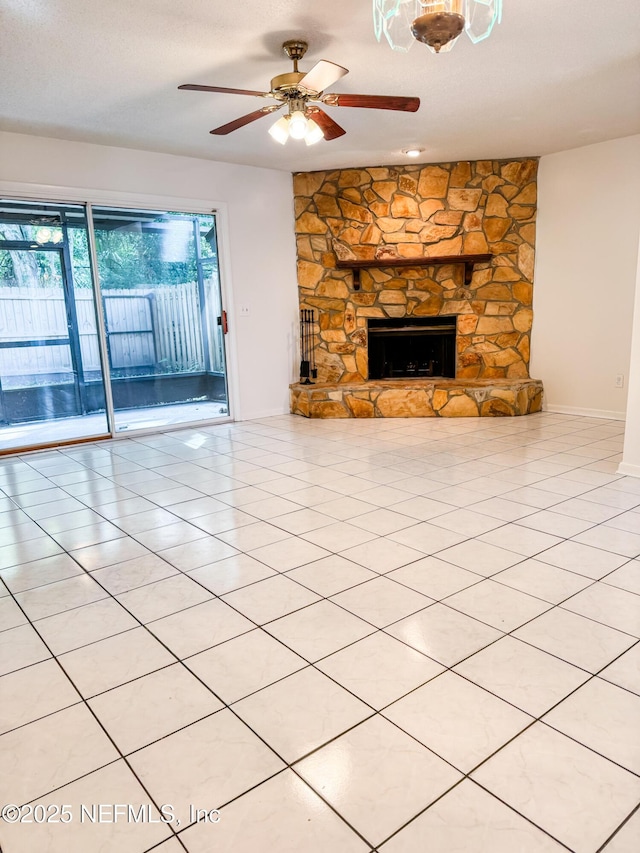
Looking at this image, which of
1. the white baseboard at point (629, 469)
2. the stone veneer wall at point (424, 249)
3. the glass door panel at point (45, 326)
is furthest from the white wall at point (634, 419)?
the glass door panel at point (45, 326)

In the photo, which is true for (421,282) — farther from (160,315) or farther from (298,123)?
(298,123)

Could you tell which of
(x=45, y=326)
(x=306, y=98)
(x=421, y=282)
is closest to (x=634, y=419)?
(x=306, y=98)

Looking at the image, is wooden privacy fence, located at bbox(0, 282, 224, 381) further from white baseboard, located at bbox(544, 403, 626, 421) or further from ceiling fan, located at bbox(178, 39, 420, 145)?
white baseboard, located at bbox(544, 403, 626, 421)

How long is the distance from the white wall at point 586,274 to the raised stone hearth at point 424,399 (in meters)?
0.42

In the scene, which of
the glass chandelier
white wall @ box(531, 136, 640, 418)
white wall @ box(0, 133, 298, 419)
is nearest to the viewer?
the glass chandelier

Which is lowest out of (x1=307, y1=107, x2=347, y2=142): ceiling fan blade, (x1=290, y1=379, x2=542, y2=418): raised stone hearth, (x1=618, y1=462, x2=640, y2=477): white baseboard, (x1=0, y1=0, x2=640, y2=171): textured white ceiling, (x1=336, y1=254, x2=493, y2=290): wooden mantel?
(x1=618, y1=462, x2=640, y2=477): white baseboard

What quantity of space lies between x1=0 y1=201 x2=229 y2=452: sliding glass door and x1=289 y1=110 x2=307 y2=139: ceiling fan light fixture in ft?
7.99

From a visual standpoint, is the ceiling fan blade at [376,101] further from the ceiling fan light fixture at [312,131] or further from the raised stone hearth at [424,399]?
the raised stone hearth at [424,399]

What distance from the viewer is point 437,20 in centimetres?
198

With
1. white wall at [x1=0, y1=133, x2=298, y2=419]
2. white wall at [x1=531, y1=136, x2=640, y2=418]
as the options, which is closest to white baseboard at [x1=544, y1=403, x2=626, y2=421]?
white wall at [x1=531, y1=136, x2=640, y2=418]

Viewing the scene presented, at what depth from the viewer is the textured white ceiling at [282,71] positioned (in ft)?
8.98

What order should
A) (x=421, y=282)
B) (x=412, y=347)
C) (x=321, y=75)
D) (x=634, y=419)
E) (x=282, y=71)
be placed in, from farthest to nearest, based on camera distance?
(x=412, y=347)
(x=421, y=282)
(x=634, y=419)
(x=282, y=71)
(x=321, y=75)

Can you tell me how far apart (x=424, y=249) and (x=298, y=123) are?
3057 mm

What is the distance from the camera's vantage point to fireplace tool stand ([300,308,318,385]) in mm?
6090
